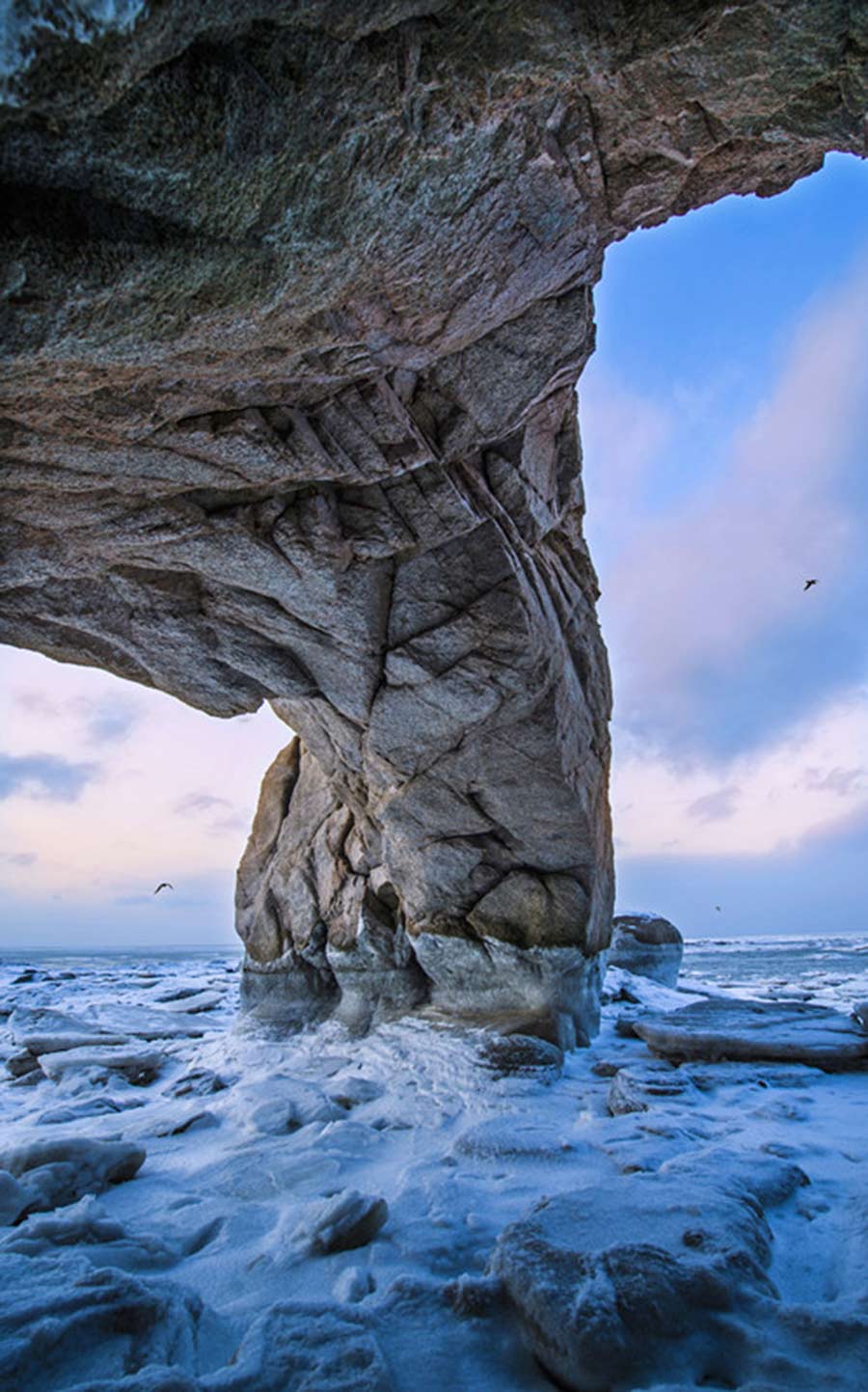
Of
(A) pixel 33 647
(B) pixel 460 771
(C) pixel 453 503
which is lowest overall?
(B) pixel 460 771

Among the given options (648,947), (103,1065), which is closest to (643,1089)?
(103,1065)

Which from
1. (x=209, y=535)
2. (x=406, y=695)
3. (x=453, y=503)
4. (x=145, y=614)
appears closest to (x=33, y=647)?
(x=145, y=614)

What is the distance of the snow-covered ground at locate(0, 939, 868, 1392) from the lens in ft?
12.4

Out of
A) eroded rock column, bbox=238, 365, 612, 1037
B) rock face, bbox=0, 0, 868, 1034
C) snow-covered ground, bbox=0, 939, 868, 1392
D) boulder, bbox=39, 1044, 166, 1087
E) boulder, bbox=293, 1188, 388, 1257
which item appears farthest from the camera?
boulder, bbox=39, 1044, 166, 1087

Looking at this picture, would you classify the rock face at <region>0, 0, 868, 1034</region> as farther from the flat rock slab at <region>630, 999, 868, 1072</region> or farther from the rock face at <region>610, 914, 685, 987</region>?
the rock face at <region>610, 914, 685, 987</region>

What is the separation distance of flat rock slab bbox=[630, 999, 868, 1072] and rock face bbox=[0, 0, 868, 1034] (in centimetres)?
183

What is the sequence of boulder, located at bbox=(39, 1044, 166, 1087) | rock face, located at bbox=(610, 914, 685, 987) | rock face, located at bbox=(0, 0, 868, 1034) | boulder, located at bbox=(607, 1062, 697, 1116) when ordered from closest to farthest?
rock face, located at bbox=(0, 0, 868, 1034) < boulder, located at bbox=(607, 1062, 697, 1116) < boulder, located at bbox=(39, 1044, 166, 1087) < rock face, located at bbox=(610, 914, 685, 987)

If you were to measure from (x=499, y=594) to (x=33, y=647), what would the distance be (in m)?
7.04

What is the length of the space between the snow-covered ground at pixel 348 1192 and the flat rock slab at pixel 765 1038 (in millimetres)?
447

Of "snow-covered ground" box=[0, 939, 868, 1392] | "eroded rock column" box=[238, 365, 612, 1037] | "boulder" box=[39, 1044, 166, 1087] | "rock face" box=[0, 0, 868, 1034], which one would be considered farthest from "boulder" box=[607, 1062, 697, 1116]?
"boulder" box=[39, 1044, 166, 1087]

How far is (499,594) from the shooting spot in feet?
32.3

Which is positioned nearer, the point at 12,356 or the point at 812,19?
the point at 812,19

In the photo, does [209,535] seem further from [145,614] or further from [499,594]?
[499,594]

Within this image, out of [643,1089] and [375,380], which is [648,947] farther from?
[375,380]
